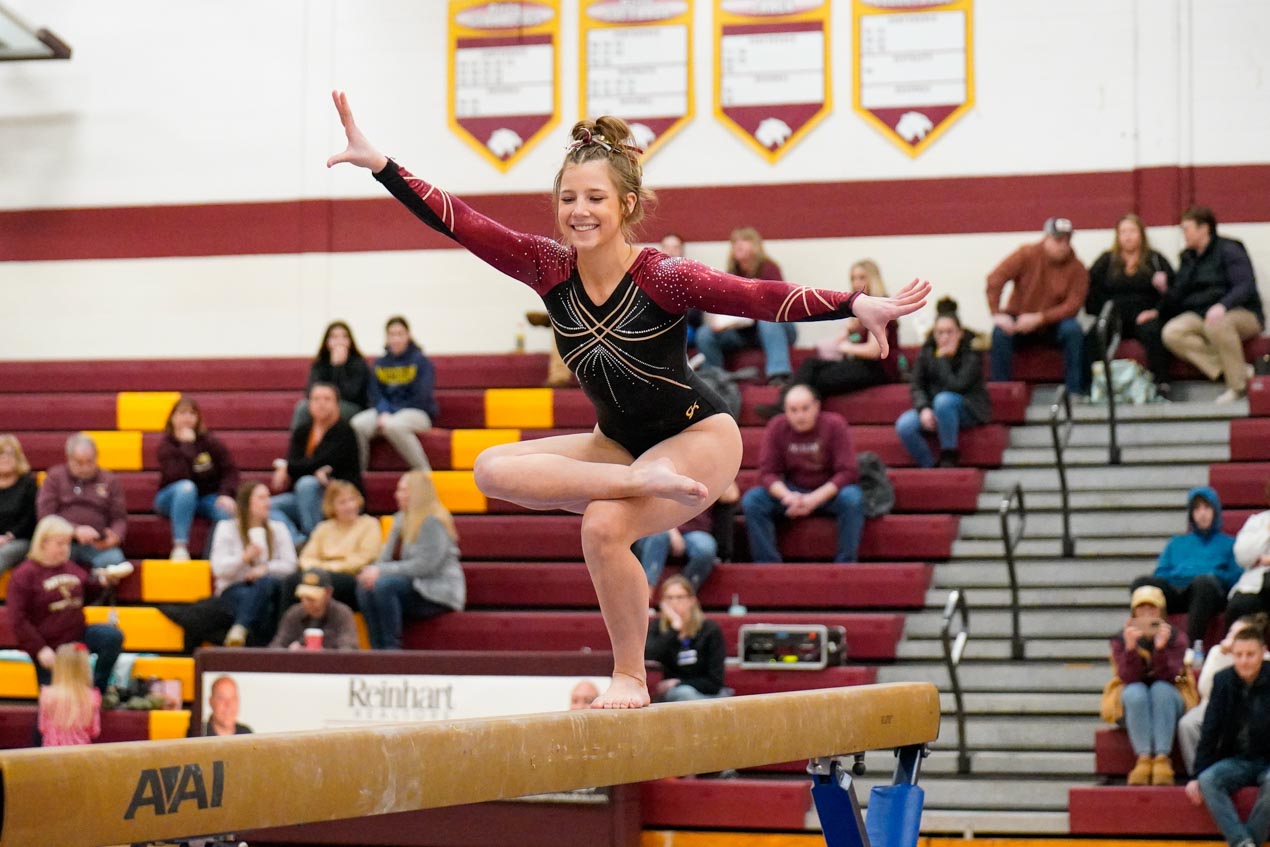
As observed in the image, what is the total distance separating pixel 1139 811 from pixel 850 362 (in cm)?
423

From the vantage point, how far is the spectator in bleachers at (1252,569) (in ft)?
27.2

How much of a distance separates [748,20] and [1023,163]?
8.30 feet

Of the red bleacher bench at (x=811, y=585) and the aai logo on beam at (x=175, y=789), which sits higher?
the aai logo on beam at (x=175, y=789)

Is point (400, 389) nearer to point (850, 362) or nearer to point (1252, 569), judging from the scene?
point (850, 362)

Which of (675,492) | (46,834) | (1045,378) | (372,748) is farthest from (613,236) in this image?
(1045,378)

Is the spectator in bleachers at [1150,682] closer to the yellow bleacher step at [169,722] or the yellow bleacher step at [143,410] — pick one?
the yellow bleacher step at [169,722]

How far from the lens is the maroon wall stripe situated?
1210 centimetres

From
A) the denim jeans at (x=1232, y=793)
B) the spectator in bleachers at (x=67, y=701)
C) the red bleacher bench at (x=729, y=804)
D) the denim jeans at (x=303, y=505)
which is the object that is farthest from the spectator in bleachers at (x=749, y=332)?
the spectator in bleachers at (x=67, y=701)

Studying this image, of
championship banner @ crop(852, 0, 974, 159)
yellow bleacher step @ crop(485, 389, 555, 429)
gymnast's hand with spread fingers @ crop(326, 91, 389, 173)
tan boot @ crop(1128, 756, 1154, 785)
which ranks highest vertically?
championship banner @ crop(852, 0, 974, 159)

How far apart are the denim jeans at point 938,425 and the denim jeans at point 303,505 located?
157 inches

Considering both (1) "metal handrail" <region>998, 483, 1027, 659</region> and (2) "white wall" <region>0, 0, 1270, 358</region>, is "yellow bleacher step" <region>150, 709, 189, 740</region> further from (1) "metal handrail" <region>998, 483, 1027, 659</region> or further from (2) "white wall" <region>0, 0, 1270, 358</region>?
(1) "metal handrail" <region>998, 483, 1027, 659</region>

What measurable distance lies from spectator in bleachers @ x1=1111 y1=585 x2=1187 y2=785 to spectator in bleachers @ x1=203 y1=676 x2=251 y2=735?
4.86 metres

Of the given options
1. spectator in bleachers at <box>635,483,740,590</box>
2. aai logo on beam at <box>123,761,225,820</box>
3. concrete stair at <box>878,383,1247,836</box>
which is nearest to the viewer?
aai logo on beam at <box>123,761,225,820</box>

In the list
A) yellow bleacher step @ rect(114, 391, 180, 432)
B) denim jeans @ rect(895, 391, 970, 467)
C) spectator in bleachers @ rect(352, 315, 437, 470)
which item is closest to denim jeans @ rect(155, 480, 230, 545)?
spectator in bleachers @ rect(352, 315, 437, 470)
